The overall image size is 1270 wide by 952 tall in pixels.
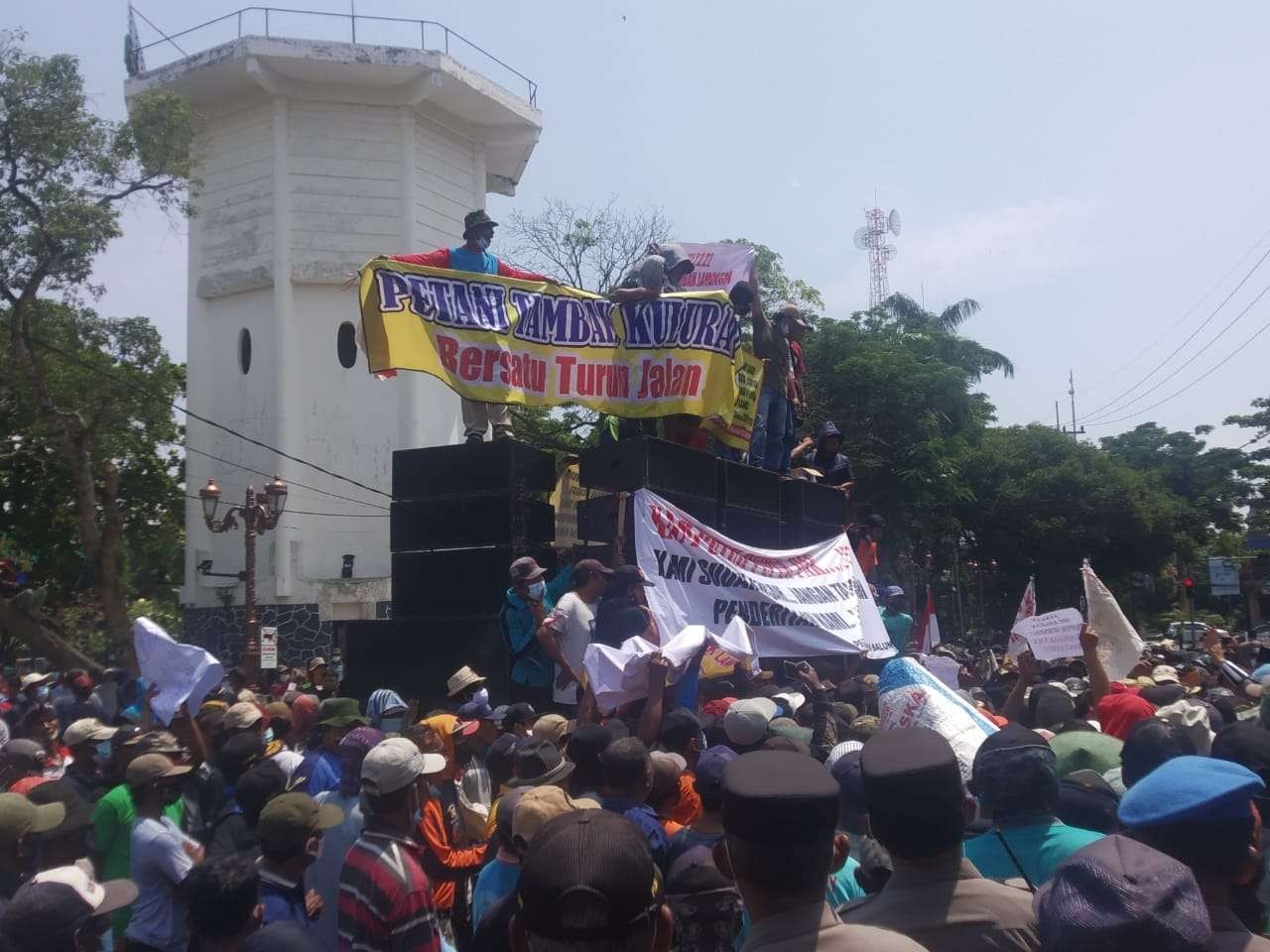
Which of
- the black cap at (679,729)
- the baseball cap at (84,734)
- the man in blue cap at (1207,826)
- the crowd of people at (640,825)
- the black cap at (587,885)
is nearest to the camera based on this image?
the black cap at (587,885)

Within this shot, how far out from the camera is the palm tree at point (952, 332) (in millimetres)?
42625

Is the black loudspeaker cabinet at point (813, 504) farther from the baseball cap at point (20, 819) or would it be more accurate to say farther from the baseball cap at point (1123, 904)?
the baseball cap at point (1123, 904)

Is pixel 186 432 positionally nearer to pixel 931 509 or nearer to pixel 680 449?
pixel 931 509

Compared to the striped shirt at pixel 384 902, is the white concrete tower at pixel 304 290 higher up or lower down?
higher up

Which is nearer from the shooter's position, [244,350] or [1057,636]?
[1057,636]

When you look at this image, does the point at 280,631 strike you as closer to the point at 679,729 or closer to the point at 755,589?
the point at 755,589

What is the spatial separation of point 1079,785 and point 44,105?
69.2 ft

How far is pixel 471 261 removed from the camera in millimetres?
9273

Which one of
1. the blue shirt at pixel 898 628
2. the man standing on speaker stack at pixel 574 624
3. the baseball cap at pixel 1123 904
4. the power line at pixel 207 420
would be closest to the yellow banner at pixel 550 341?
the man standing on speaker stack at pixel 574 624

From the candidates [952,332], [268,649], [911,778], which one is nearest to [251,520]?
[268,649]

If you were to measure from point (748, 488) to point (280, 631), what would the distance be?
16.8 metres

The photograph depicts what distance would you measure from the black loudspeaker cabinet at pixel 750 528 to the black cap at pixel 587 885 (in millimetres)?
7523

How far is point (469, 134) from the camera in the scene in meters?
28.4

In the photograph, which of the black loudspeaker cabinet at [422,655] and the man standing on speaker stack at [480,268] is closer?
the black loudspeaker cabinet at [422,655]
